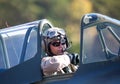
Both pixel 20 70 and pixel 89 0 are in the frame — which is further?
pixel 89 0

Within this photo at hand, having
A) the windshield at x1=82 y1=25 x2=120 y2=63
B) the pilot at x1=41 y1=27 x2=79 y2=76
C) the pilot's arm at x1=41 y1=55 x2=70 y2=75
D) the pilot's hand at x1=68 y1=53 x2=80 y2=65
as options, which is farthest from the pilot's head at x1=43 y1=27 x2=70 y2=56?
the windshield at x1=82 y1=25 x2=120 y2=63

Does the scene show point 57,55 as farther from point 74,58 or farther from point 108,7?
point 108,7

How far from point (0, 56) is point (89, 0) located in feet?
86.3

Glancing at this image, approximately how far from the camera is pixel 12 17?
3161cm

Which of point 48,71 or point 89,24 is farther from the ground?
point 89,24

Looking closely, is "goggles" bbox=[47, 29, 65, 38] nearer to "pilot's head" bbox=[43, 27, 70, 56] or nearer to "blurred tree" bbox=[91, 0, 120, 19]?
"pilot's head" bbox=[43, 27, 70, 56]

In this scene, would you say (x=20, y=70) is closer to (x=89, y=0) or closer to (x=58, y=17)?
(x=58, y=17)

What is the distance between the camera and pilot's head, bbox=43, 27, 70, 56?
9961 mm

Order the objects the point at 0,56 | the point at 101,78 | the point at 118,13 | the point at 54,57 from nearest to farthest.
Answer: the point at 101,78 → the point at 54,57 → the point at 0,56 → the point at 118,13

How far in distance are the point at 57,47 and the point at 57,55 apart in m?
0.12

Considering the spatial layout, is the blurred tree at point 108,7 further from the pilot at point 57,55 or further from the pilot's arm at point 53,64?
the pilot's arm at point 53,64

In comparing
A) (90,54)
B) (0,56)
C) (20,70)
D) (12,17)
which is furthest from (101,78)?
(12,17)

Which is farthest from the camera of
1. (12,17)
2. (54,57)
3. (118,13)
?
(118,13)

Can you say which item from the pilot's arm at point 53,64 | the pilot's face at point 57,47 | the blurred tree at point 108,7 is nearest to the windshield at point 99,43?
the pilot's arm at point 53,64
